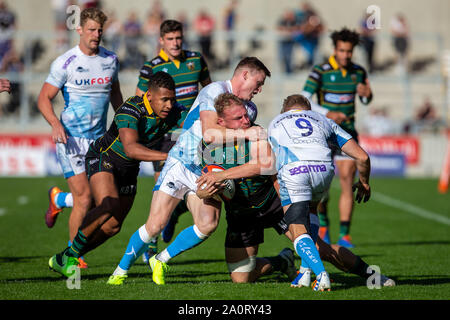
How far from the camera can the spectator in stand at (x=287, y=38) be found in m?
23.6

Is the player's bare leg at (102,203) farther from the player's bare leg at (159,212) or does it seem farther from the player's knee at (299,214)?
the player's knee at (299,214)

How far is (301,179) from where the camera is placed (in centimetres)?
628

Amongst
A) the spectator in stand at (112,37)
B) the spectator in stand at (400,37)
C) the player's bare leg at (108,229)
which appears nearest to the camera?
the player's bare leg at (108,229)

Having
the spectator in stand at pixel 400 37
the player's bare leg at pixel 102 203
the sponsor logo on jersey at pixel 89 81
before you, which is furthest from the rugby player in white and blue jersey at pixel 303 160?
the spectator in stand at pixel 400 37

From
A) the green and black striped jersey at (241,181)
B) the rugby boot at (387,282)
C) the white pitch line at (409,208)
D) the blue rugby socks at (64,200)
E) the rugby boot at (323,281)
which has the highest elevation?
the green and black striped jersey at (241,181)

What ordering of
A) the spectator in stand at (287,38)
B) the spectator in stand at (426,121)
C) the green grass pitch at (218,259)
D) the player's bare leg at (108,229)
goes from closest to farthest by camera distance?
1. the green grass pitch at (218,259)
2. the player's bare leg at (108,229)
3. the spectator in stand at (426,121)
4. the spectator in stand at (287,38)

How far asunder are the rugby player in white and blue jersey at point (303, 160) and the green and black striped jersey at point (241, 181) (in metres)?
0.38

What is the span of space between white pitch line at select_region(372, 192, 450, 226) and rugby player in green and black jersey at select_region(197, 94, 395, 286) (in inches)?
242

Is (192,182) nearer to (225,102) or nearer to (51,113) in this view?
(225,102)

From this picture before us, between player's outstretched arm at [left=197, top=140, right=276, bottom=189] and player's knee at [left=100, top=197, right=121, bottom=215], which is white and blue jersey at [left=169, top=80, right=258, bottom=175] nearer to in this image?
player's outstretched arm at [left=197, top=140, right=276, bottom=189]

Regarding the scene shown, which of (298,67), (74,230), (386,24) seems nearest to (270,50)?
(298,67)

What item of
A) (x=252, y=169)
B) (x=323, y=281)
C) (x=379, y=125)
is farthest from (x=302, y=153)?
(x=379, y=125)

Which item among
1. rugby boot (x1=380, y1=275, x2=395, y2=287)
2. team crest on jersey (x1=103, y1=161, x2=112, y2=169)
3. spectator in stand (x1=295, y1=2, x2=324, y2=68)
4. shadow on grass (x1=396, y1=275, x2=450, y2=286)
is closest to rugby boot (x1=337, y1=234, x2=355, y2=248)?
shadow on grass (x1=396, y1=275, x2=450, y2=286)

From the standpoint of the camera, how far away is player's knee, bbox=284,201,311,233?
6219mm
